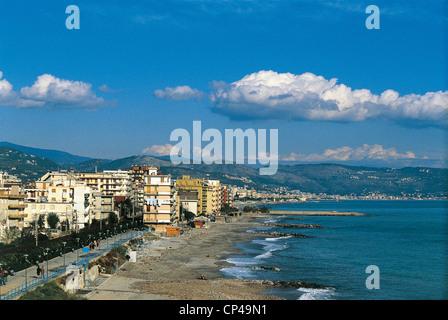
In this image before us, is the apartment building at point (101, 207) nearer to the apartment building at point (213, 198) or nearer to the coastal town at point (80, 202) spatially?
the coastal town at point (80, 202)

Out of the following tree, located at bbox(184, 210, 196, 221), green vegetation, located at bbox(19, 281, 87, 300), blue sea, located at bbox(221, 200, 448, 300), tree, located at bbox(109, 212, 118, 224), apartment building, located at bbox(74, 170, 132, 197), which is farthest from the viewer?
tree, located at bbox(184, 210, 196, 221)

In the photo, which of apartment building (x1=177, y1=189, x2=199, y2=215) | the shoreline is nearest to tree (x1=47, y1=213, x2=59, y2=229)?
the shoreline

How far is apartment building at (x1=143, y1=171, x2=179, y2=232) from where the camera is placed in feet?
312

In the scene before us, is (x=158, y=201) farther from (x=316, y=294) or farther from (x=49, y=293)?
(x=49, y=293)

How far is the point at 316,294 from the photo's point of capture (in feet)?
144

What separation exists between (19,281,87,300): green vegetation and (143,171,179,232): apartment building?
197ft

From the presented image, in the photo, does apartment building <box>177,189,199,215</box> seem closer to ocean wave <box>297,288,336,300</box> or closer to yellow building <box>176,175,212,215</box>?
yellow building <box>176,175,212,215</box>

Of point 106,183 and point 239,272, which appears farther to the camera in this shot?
point 106,183

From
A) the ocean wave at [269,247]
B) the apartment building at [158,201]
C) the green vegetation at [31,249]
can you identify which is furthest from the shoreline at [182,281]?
the apartment building at [158,201]

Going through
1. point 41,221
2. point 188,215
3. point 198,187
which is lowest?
point 188,215

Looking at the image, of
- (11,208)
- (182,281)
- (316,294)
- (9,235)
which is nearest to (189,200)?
(11,208)

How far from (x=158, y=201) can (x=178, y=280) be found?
156 feet
